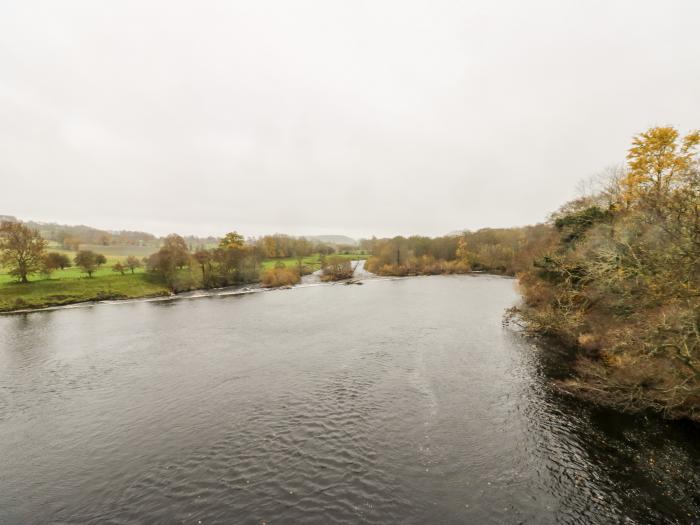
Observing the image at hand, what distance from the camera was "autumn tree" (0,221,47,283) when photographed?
58656 millimetres

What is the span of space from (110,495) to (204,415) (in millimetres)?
6472

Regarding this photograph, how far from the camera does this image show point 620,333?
65.4 feet

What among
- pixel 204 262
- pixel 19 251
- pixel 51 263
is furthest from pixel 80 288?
pixel 204 262

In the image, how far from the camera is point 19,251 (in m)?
59.0

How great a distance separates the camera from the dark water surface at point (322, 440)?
41.8ft

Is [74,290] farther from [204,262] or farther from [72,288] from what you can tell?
[204,262]

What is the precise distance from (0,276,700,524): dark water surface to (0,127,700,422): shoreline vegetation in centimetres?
318

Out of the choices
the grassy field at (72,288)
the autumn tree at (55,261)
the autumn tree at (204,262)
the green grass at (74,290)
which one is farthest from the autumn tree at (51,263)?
the autumn tree at (204,262)

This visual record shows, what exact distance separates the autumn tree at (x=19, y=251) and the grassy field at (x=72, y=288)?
2947mm

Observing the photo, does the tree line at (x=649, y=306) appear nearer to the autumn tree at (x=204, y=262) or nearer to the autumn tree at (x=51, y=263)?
the autumn tree at (x=204, y=262)

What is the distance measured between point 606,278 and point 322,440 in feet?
62.8

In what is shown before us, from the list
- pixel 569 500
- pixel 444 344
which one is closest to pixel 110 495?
pixel 569 500

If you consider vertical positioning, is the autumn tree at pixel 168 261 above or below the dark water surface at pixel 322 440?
above

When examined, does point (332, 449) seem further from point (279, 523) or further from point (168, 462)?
point (168, 462)
